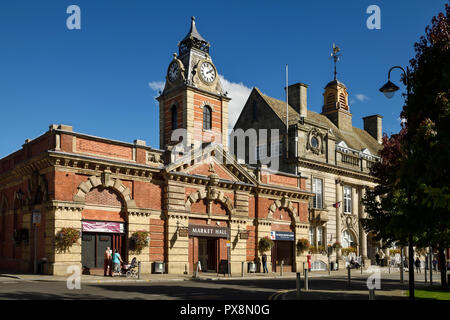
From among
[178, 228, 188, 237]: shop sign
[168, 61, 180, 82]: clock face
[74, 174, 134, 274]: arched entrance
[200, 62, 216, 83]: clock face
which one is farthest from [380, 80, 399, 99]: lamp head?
[168, 61, 180, 82]: clock face

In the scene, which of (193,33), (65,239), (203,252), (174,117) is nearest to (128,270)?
(65,239)

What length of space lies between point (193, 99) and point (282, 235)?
12634mm

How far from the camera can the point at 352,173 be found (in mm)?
48375

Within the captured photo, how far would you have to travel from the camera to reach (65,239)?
2588 centimetres

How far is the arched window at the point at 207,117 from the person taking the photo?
39.3 meters

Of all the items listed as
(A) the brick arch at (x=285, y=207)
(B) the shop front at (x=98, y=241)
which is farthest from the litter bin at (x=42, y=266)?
(A) the brick arch at (x=285, y=207)

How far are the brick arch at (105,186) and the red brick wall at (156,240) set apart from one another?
2.05 meters

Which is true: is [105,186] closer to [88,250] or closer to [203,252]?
[88,250]

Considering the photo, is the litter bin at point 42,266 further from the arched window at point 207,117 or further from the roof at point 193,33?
the roof at point 193,33

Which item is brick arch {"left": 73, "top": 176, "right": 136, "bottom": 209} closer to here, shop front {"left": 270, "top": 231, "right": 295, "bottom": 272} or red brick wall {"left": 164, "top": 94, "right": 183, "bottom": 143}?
red brick wall {"left": 164, "top": 94, "right": 183, "bottom": 143}

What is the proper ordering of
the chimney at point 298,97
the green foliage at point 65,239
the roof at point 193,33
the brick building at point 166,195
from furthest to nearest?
the chimney at point 298,97
the roof at point 193,33
the brick building at point 166,195
the green foliage at point 65,239

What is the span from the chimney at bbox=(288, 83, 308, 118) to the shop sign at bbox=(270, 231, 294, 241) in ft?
45.6

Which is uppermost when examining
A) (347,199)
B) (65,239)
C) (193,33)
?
(193,33)
